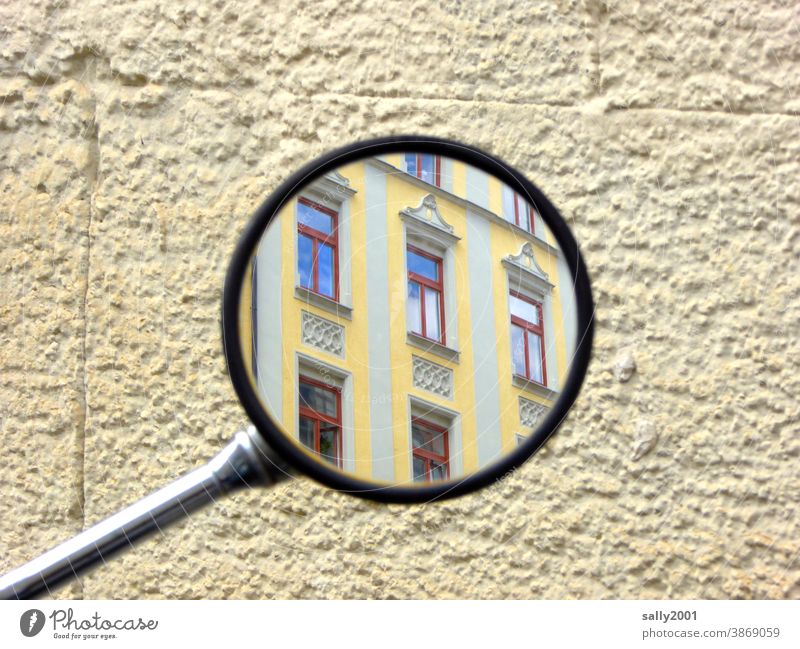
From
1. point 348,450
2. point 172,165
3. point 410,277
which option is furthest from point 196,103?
point 348,450

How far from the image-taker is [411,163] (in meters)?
0.40

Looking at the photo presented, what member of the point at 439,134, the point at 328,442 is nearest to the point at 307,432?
the point at 328,442

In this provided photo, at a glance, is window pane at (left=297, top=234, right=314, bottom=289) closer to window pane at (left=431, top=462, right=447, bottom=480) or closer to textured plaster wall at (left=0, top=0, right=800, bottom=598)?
window pane at (left=431, top=462, right=447, bottom=480)

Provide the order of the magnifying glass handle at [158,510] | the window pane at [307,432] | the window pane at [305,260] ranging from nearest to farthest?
the magnifying glass handle at [158,510] → the window pane at [307,432] → the window pane at [305,260]

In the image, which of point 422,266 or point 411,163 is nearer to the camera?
point 411,163

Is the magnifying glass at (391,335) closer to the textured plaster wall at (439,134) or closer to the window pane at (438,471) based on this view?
the window pane at (438,471)

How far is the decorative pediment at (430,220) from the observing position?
49 centimetres

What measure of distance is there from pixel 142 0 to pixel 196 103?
11 centimetres

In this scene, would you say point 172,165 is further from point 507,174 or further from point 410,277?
point 507,174

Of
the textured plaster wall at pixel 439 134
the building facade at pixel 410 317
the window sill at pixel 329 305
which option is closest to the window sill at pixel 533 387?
the building facade at pixel 410 317

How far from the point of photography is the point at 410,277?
19.8 inches

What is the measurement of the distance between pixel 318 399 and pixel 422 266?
11 centimetres

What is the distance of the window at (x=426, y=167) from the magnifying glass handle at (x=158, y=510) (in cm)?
16

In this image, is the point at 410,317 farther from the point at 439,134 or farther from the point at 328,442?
the point at 439,134
